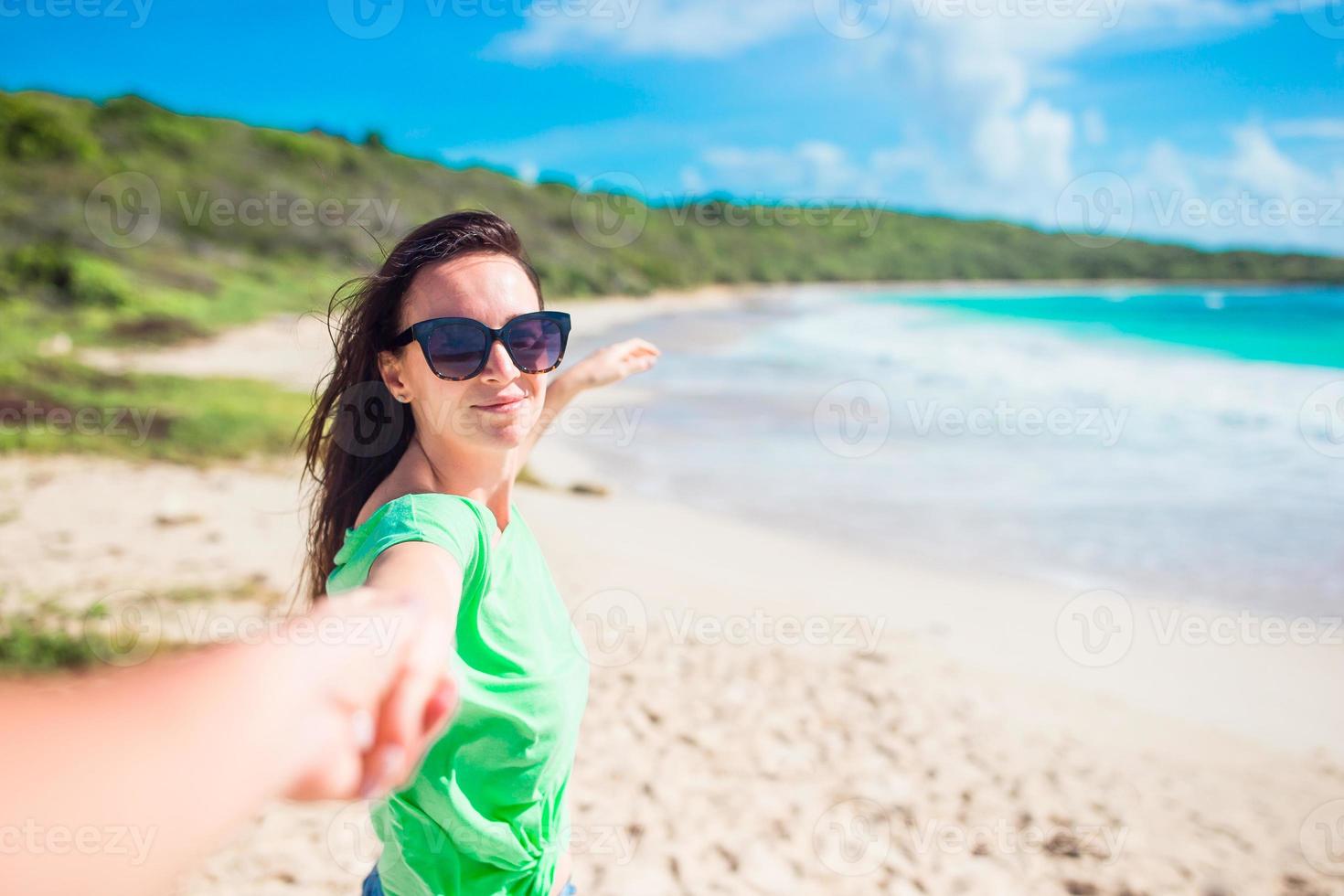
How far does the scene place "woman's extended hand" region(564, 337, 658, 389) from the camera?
252 centimetres

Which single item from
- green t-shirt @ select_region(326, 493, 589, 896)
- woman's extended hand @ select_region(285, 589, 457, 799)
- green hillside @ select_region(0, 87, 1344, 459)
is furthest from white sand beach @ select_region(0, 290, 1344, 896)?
green hillside @ select_region(0, 87, 1344, 459)

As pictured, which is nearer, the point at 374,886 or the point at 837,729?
the point at 374,886

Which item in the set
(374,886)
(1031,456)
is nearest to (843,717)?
(374,886)

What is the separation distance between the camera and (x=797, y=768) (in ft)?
14.1

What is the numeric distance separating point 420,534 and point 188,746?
0.71 m

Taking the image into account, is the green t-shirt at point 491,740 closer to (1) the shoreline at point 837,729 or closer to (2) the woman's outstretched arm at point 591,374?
(2) the woman's outstretched arm at point 591,374

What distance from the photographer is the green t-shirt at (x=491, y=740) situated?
4.90 ft

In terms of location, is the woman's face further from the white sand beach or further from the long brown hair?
the white sand beach

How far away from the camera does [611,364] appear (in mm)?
2609

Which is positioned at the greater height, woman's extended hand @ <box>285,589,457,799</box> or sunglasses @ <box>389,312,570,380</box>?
sunglasses @ <box>389,312,570,380</box>

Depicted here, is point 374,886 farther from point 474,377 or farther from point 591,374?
point 591,374

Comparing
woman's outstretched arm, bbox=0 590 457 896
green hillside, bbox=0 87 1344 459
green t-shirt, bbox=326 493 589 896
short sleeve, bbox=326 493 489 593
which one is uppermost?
green hillside, bbox=0 87 1344 459

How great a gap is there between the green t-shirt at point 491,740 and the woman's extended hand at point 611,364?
828 mm

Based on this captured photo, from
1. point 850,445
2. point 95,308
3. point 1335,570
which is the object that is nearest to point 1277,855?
point 1335,570
